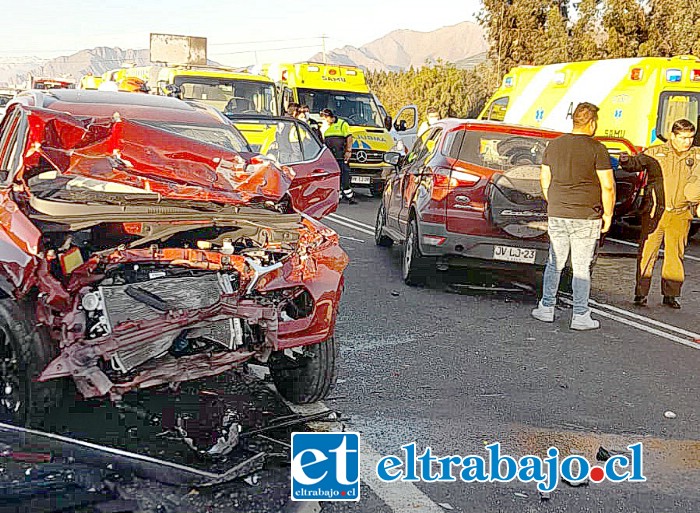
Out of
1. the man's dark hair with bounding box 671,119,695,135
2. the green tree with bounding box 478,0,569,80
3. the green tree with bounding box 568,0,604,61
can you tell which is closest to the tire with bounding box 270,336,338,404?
the man's dark hair with bounding box 671,119,695,135

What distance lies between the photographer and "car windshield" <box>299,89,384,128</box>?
1828 centimetres

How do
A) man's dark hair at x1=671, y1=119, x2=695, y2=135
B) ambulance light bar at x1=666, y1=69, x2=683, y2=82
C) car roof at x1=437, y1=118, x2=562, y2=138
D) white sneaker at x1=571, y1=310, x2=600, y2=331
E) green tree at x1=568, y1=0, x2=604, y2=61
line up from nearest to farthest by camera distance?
white sneaker at x1=571, y1=310, x2=600, y2=331, man's dark hair at x1=671, y1=119, x2=695, y2=135, car roof at x1=437, y1=118, x2=562, y2=138, ambulance light bar at x1=666, y1=69, x2=683, y2=82, green tree at x1=568, y1=0, x2=604, y2=61

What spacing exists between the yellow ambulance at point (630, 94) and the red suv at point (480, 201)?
4.41 metres

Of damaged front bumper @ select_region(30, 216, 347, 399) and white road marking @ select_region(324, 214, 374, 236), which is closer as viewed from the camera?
damaged front bumper @ select_region(30, 216, 347, 399)

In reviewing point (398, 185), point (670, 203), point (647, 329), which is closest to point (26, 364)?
point (647, 329)

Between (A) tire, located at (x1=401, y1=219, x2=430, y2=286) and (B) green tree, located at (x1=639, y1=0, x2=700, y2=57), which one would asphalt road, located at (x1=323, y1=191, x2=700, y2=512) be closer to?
(A) tire, located at (x1=401, y1=219, x2=430, y2=286)

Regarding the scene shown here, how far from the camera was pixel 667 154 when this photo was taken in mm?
8016

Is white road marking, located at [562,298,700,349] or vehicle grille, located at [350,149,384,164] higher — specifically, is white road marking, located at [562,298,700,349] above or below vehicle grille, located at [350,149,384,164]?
below

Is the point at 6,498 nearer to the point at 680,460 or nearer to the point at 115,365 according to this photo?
the point at 115,365

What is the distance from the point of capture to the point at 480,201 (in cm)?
817

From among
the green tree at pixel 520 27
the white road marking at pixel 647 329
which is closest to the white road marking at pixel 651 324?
the white road marking at pixel 647 329

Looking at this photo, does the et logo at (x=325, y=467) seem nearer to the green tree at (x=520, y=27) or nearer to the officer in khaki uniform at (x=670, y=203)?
the officer in khaki uniform at (x=670, y=203)

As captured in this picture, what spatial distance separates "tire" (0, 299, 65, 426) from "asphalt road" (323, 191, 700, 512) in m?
1.48

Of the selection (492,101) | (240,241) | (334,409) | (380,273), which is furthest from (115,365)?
(492,101)
